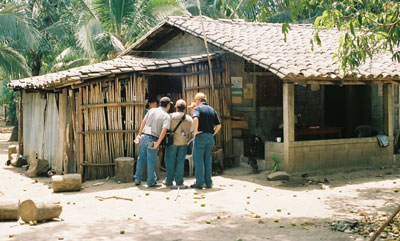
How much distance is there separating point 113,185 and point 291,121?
4.06m

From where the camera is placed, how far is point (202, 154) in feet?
30.2

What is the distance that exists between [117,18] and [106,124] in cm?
882

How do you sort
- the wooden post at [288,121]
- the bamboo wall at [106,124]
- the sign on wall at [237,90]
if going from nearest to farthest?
the wooden post at [288,121] < the bamboo wall at [106,124] < the sign on wall at [237,90]

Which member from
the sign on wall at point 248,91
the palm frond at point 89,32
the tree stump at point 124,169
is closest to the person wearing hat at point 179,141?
the tree stump at point 124,169

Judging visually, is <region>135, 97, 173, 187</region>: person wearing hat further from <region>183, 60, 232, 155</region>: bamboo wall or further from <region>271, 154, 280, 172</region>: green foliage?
<region>271, 154, 280, 172</region>: green foliage

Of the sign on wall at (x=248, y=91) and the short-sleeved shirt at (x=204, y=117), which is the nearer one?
the short-sleeved shirt at (x=204, y=117)

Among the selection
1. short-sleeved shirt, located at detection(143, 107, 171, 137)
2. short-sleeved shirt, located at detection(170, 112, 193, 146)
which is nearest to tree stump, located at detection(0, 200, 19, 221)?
short-sleeved shirt, located at detection(143, 107, 171, 137)

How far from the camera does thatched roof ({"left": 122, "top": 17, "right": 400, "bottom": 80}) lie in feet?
33.3

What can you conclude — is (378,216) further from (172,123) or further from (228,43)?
(228,43)

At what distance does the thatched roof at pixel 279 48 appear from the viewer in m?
10.1

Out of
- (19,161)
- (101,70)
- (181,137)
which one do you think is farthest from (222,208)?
(19,161)

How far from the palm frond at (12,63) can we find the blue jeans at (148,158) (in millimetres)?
10407

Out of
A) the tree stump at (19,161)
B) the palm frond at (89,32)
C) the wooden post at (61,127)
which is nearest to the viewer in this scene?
the wooden post at (61,127)

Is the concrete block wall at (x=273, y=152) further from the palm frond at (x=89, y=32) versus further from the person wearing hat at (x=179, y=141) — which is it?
the palm frond at (x=89, y=32)
